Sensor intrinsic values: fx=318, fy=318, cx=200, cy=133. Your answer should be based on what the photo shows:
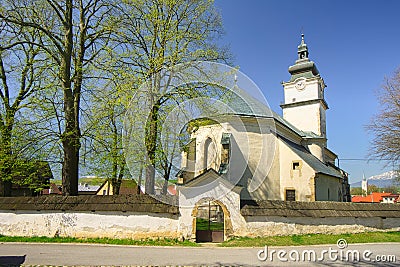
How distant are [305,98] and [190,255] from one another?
80.2 feet

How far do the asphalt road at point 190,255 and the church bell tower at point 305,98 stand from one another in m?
19.5

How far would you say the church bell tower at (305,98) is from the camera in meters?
29.6

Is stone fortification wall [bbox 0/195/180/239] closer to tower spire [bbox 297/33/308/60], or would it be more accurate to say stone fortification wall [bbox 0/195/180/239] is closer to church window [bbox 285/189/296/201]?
church window [bbox 285/189/296/201]

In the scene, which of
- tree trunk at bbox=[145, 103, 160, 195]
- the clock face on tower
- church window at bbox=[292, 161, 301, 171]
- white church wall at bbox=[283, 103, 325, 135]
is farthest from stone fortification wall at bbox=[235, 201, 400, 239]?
the clock face on tower

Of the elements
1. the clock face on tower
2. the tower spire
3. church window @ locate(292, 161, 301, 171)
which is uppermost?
the tower spire

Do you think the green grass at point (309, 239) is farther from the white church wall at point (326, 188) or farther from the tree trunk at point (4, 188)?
the tree trunk at point (4, 188)

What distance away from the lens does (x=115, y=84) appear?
13.4 meters

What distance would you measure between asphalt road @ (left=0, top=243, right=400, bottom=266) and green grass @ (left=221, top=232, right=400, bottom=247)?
507mm

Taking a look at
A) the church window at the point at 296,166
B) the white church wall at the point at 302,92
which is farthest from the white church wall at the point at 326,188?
the white church wall at the point at 302,92

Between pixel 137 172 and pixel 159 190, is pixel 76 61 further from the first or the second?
pixel 159 190

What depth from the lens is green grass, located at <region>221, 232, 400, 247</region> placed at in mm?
11039

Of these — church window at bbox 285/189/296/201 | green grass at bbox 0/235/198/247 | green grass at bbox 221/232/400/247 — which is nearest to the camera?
green grass at bbox 0/235/198/247

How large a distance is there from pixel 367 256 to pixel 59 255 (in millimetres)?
9035

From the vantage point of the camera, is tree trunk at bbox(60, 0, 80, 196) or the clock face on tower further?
the clock face on tower
